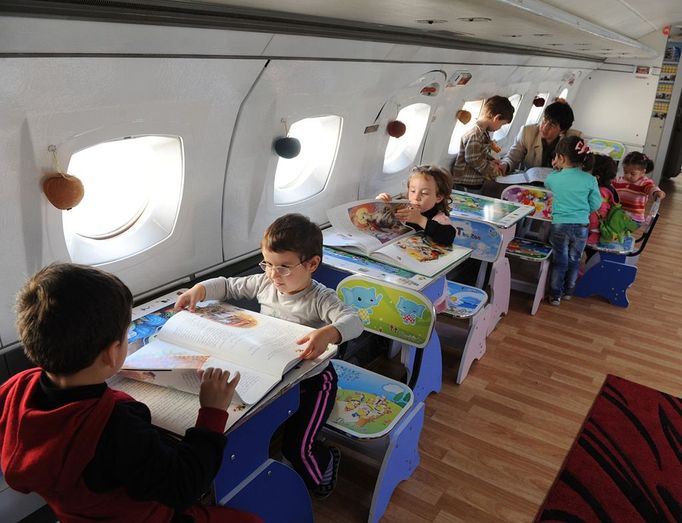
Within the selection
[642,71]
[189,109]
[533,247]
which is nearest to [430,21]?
[189,109]

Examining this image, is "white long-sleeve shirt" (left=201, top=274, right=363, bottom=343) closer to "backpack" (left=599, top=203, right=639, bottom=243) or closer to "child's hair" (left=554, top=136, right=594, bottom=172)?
"child's hair" (left=554, top=136, right=594, bottom=172)

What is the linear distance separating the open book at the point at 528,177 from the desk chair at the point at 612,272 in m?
0.74

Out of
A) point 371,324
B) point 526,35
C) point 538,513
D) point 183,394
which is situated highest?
point 526,35

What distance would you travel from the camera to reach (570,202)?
4742mm

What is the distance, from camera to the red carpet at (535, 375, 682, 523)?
2773mm

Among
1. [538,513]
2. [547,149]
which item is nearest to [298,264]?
[538,513]

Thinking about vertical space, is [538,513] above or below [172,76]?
below

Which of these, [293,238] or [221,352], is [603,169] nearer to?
[293,238]

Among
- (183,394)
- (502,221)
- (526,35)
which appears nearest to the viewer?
(183,394)

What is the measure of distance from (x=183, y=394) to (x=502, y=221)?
9.14 ft

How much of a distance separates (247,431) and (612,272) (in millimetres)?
4261

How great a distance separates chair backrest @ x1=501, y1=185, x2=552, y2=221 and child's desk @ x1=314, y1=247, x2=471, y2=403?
1.97 metres

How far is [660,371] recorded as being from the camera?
13.5ft

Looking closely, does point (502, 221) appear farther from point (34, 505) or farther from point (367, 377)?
point (34, 505)
